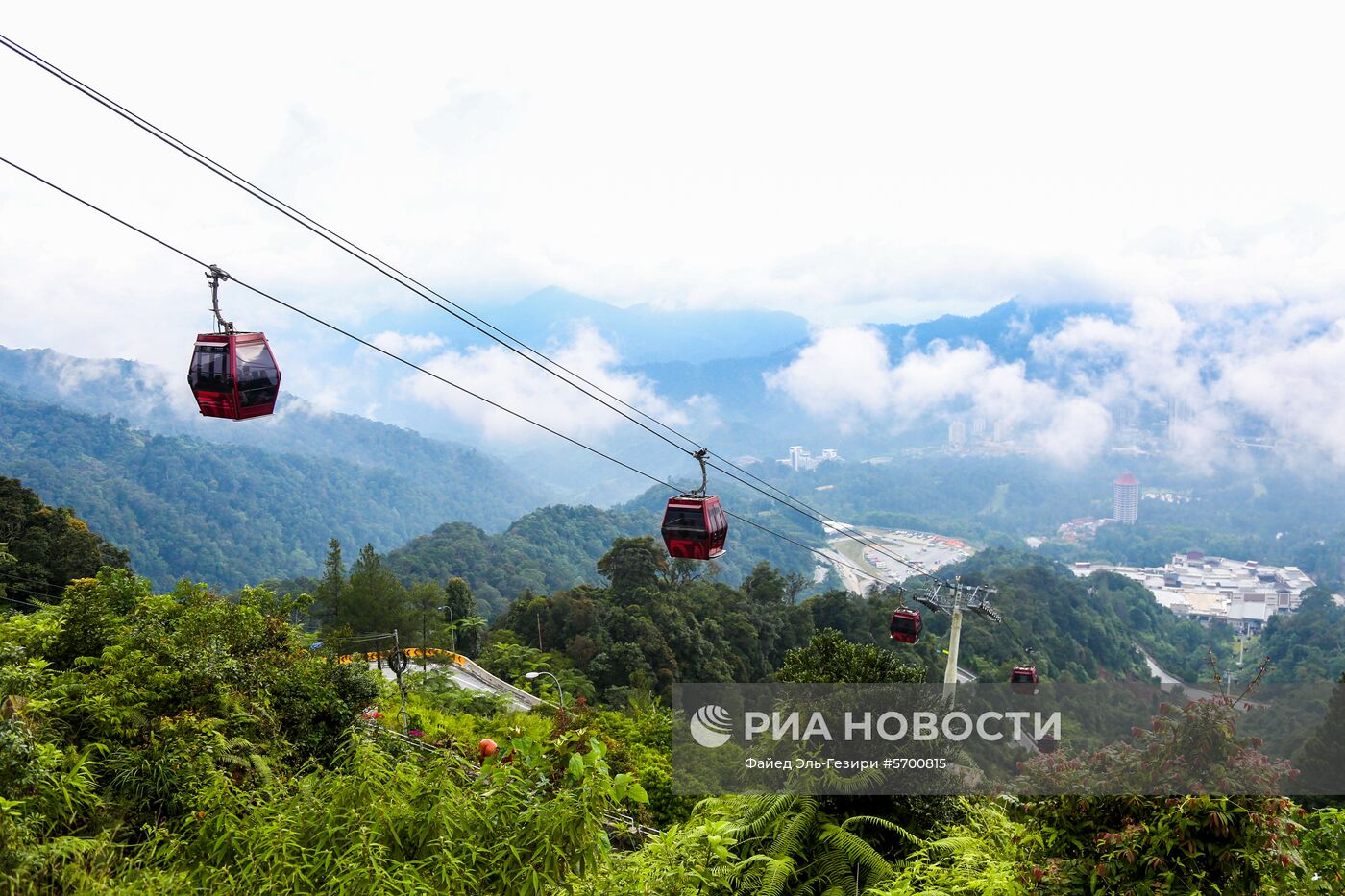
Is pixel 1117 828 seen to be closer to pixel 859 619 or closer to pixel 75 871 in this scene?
pixel 75 871

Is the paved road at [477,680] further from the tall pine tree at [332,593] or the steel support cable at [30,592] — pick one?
the steel support cable at [30,592]

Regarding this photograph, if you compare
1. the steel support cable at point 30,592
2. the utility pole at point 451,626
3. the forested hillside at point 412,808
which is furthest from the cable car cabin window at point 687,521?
the utility pole at point 451,626

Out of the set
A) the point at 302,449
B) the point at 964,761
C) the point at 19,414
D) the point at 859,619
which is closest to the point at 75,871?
the point at 964,761

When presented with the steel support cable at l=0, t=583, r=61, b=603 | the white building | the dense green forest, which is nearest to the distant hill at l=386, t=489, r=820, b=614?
the steel support cable at l=0, t=583, r=61, b=603

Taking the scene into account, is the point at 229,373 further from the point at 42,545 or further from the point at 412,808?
the point at 42,545

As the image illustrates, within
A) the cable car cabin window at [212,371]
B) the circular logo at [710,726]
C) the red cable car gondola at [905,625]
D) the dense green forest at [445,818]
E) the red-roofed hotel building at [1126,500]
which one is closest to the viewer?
the dense green forest at [445,818]

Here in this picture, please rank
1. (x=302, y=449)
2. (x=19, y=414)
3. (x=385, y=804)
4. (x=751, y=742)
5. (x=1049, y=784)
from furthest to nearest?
(x=302, y=449) < (x=19, y=414) < (x=751, y=742) < (x=1049, y=784) < (x=385, y=804)

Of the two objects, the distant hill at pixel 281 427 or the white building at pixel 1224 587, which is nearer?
the white building at pixel 1224 587
